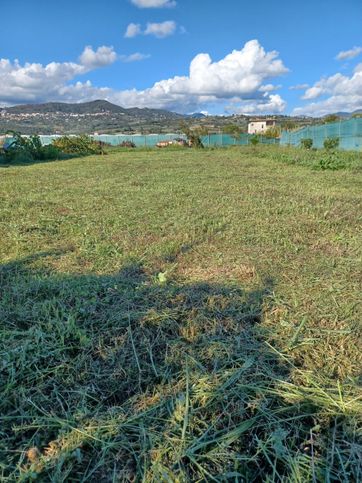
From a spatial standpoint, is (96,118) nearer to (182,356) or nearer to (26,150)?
(26,150)

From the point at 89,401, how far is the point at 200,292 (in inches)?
42.1

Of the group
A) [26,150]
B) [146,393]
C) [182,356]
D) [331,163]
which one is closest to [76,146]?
[26,150]

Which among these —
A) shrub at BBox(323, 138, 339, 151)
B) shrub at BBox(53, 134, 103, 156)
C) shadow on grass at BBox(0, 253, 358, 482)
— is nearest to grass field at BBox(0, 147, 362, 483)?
shadow on grass at BBox(0, 253, 358, 482)

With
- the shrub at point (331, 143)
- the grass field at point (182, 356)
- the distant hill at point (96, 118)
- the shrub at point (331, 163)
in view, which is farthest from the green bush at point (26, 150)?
→ the distant hill at point (96, 118)

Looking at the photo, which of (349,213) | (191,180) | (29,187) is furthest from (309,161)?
(29,187)

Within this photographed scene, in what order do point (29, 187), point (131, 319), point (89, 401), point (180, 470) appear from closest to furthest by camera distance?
1. point (180, 470)
2. point (89, 401)
3. point (131, 319)
4. point (29, 187)

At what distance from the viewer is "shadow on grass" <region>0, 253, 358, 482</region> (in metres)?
1.18

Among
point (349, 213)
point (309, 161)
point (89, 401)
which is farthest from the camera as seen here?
point (309, 161)

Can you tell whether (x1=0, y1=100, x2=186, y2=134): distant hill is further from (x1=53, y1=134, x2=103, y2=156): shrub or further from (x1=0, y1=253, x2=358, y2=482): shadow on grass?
(x1=0, y1=253, x2=358, y2=482): shadow on grass

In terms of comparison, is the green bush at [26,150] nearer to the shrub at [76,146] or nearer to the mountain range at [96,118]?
the shrub at [76,146]

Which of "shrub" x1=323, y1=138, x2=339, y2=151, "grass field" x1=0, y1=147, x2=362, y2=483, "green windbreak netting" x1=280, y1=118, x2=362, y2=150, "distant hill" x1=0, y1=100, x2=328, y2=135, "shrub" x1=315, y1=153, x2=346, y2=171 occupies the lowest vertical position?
"grass field" x1=0, y1=147, x2=362, y2=483

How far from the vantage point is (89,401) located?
57.2 inches

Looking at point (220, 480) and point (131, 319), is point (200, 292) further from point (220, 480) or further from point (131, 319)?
point (220, 480)

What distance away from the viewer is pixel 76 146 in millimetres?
20531
